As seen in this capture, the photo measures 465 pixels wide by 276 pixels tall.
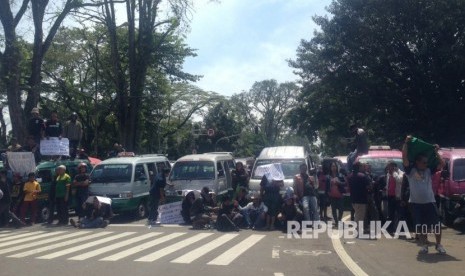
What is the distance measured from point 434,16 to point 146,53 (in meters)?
15.3

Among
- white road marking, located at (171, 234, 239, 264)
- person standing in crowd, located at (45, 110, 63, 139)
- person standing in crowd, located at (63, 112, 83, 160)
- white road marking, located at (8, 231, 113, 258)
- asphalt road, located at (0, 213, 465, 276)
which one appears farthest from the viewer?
person standing in crowd, located at (63, 112, 83, 160)

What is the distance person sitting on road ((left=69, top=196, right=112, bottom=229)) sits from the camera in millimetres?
18016

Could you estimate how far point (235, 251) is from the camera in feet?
41.9

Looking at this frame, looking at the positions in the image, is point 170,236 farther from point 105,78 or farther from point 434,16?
point 105,78

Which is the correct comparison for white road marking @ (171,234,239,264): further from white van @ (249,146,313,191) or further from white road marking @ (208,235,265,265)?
white van @ (249,146,313,191)

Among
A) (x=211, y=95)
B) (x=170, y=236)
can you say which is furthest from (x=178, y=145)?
(x=170, y=236)

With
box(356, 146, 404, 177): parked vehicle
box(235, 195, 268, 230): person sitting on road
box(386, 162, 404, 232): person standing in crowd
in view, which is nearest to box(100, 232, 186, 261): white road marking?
box(235, 195, 268, 230): person sitting on road

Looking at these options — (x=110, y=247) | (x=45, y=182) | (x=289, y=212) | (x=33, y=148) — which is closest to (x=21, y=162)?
(x=45, y=182)

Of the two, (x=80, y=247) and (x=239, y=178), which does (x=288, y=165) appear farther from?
(x=80, y=247)

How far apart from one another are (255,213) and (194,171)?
412 centimetres

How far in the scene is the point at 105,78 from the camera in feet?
138

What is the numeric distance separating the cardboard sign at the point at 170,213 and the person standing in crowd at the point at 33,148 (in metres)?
5.07

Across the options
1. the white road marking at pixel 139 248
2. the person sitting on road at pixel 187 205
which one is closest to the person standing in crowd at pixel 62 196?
the person sitting on road at pixel 187 205

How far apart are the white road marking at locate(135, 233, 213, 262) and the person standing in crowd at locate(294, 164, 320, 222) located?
2994mm
